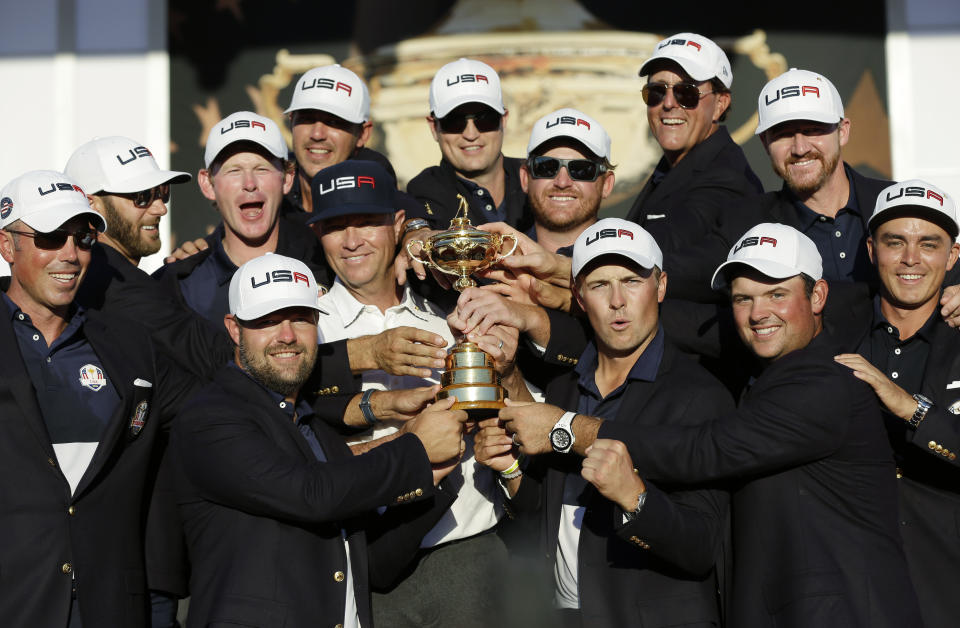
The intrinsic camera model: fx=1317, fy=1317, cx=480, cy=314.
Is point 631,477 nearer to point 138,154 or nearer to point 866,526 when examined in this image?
point 866,526

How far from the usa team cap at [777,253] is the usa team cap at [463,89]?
190 cm

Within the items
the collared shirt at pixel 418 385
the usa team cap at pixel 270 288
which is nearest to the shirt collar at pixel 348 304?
the collared shirt at pixel 418 385

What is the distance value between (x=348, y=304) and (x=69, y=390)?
1403 millimetres

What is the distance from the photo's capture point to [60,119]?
1157 cm

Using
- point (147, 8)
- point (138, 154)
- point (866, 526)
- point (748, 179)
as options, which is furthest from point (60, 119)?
point (866, 526)

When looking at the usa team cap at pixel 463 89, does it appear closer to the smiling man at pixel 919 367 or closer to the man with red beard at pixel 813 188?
the man with red beard at pixel 813 188

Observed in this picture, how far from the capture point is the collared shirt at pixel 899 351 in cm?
577

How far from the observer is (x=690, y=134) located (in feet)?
23.6

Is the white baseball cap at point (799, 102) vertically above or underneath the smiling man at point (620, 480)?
above

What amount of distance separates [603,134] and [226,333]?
217 centimetres

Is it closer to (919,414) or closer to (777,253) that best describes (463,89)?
(777,253)

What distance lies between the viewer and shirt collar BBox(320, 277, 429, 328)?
631 cm

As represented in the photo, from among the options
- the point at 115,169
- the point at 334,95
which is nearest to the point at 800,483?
the point at 334,95

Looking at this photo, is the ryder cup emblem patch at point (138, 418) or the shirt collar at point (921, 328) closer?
the ryder cup emblem patch at point (138, 418)
